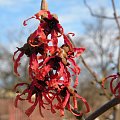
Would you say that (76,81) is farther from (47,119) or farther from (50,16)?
(47,119)

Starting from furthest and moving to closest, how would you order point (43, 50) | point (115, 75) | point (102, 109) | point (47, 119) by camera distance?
point (47, 119)
point (102, 109)
point (115, 75)
point (43, 50)

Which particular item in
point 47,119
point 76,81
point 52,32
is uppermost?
point 52,32

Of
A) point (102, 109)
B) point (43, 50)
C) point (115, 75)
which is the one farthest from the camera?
point (102, 109)

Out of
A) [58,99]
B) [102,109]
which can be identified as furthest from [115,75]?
[58,99]

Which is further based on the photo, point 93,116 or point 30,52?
point 93,116

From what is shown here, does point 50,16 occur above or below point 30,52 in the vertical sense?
above
